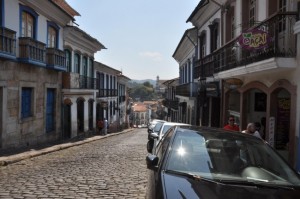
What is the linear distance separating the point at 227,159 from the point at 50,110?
17035 millimetres

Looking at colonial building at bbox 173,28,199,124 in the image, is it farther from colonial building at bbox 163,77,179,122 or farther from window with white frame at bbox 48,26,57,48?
window with white frame at bbox 48,26,57,48

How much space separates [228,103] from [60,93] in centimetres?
996

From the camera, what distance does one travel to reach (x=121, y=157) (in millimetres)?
13117

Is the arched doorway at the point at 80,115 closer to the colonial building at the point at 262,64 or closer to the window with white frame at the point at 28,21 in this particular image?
the window with white frame at the point at 28,21

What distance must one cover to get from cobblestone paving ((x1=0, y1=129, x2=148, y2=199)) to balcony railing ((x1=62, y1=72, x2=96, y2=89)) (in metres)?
9.80

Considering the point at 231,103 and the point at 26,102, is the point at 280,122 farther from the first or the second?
the point at 26,102

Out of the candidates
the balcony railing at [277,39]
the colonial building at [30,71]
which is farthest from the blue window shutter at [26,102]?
the balcony railing at [277,39]

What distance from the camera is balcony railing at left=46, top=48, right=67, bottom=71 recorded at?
18734 millimetres

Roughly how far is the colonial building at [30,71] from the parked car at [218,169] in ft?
33.5

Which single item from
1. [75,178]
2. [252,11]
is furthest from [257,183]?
[252,11]

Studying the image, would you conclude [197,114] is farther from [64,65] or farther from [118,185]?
[118,185]

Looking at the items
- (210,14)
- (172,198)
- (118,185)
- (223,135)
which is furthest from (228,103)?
(172,198)

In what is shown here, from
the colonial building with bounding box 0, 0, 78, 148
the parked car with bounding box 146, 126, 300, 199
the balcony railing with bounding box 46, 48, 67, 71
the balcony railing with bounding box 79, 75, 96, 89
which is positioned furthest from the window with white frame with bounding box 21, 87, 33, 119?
the parked car with bounding box 146, 126, 300, 199

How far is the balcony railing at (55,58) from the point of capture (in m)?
18.7
